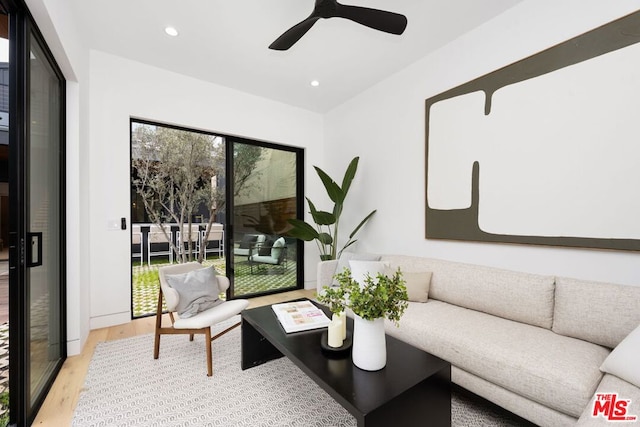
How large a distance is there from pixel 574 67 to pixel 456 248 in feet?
5.11

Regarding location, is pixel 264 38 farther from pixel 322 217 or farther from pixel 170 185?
pixel 170 185

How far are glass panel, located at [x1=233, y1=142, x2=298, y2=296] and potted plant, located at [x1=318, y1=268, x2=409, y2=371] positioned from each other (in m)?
2.68

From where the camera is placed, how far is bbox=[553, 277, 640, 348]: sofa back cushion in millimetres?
1499

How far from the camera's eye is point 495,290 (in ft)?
6.65

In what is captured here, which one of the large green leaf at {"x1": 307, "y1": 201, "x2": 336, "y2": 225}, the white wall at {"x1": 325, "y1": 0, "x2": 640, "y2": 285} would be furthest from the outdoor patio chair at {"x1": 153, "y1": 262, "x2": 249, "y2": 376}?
the white wall at {"x1": 325, "y1": 0, "x2": 640, "y2": 285}

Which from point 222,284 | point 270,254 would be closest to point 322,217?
point 270,254

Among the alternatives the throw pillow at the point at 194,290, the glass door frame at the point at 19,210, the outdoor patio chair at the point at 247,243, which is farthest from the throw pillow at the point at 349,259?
the glass door frame at the point at 19,210

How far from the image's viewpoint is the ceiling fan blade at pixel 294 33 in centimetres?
184

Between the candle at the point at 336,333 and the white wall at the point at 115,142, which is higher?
the white wall at the point at 115,142

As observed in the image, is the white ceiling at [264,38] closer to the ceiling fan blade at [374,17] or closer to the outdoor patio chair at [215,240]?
the ceiling fan blade at [374,17]

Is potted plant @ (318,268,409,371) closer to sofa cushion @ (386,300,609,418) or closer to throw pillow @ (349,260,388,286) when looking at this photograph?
sofa cushion @ (386,300,609,418)

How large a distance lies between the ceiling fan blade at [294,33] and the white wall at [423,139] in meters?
1.50

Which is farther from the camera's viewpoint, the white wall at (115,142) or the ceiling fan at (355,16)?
the white wall at (115,142)

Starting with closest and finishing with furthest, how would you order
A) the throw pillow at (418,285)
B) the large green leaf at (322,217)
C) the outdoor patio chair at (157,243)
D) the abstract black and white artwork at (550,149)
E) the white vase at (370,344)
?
the white vase at (370,344)
the abstract black and white artwork at (550,149)
the throw pillow at (418,285)
the large green leaf at (322,217)
the outdoor patio chair at (157,243)
